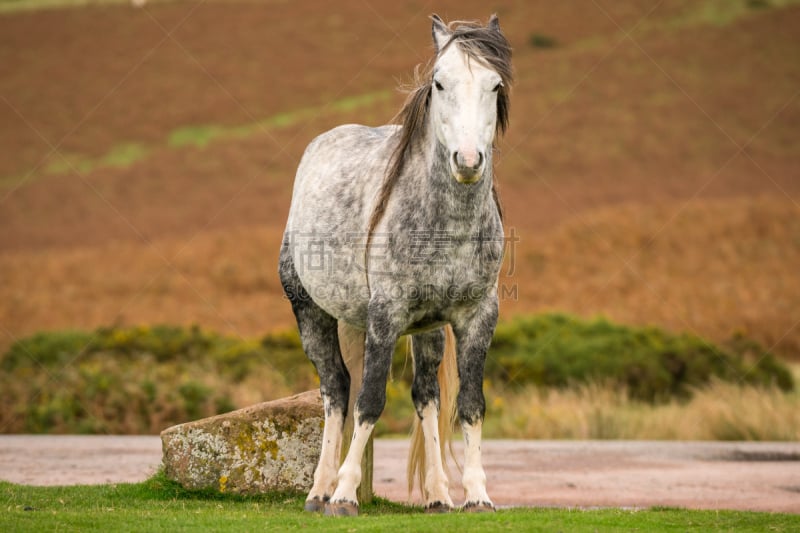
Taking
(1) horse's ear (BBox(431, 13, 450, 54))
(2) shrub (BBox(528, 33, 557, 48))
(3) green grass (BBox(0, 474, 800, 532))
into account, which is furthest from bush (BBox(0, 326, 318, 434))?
(2) shrub (BBox(528, 33, 557, 48))

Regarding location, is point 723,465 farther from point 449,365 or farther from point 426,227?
point 426,227

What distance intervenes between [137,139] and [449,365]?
105ft

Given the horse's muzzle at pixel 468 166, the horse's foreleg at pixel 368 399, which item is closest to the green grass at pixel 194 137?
the horse's foreleg at pixel 368 399

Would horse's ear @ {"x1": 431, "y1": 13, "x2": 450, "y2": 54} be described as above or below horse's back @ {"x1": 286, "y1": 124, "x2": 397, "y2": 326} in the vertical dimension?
above

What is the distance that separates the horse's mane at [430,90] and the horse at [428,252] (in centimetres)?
1

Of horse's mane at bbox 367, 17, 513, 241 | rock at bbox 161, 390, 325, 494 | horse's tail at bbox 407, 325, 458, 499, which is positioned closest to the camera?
horse's mane at bbox 367, 17, 513, 241

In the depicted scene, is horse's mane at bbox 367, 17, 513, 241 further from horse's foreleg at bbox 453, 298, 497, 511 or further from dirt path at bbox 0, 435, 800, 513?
dirt path at bbox 0, 435, 800, 513

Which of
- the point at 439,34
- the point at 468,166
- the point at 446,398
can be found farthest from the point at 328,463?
the point at 439,34

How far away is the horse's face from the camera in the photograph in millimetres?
5803

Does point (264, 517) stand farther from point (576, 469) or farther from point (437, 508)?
point (576, 469)

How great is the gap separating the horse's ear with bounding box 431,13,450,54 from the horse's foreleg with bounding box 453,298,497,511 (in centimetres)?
175

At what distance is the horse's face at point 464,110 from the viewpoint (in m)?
5.80

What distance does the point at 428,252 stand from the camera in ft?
21.0

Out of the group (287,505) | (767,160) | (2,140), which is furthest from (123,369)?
(767,160)
